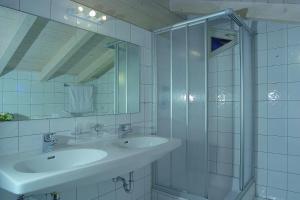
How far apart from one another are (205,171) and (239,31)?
1.40 m

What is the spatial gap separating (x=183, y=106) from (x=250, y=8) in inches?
44.5

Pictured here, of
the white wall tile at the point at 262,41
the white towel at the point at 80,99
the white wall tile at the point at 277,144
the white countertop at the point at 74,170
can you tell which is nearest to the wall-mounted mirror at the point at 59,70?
the white towel at the point at 80,99

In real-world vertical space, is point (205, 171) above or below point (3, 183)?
below

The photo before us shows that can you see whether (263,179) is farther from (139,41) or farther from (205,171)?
(139,41)

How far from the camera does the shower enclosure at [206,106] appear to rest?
1984 millimetres

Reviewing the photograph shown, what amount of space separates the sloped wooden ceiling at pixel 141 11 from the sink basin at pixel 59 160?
1.09 m

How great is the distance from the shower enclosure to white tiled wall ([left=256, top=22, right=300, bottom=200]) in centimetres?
12

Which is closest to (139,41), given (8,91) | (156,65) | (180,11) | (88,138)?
(156,65)

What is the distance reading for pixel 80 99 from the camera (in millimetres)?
1680

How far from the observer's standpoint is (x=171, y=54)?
221 centimetres

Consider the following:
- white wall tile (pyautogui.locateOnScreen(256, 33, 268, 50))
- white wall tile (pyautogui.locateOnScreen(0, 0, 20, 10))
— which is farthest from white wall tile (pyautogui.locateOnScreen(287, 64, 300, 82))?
white wall tile (pyautogui.locateOnScreen(0, 0, 20, 10))

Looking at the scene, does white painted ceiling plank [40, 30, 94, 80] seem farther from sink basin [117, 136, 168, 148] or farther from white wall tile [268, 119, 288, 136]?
white wall tile [268, 119, 288, 136]

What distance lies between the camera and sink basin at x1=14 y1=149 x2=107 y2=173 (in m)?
1.17

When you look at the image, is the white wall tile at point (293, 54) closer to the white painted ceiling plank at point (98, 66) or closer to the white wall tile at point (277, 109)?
the white wall tile at point (277, 109)
